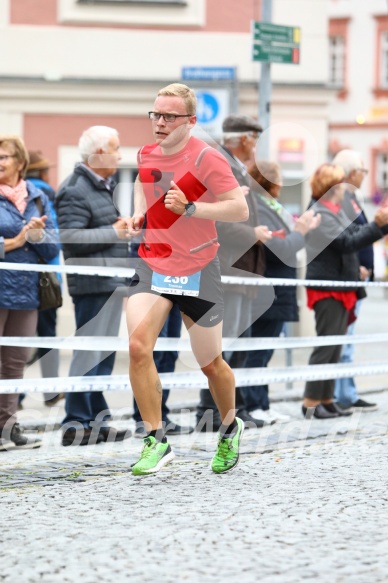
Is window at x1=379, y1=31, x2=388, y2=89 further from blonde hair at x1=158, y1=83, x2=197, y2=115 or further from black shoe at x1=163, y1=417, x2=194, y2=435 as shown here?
blonde hair at x1=158, y1=83, x2=197, y2=115

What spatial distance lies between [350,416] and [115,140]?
275 cm

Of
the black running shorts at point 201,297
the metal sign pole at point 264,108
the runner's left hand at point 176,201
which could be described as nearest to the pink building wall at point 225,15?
the metal sign pole at point 264,108

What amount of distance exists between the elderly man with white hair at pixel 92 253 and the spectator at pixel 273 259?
1.12 metres

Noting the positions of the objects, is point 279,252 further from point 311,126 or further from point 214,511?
point 311,126

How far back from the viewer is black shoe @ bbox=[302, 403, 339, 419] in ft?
30.9

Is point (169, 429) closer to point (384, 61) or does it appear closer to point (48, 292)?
point (48, 292)

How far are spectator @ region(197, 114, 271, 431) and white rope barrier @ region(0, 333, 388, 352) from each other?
9cm

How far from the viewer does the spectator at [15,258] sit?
25.8 ft

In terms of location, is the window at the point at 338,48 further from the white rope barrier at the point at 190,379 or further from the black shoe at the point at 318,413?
the black shoe at the point at 318,413

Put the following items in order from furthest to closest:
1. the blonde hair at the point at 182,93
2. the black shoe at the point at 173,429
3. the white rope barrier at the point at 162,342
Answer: the black shoe at the point at 173,429 < the white rope barrier at the point at 162,342 < the blonde hair at the point at 182,93

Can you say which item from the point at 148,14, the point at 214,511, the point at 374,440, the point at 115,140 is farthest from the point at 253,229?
the point at 148,14

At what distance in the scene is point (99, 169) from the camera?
8328 mm

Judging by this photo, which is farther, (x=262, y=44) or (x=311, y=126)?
(x=311, y=126)

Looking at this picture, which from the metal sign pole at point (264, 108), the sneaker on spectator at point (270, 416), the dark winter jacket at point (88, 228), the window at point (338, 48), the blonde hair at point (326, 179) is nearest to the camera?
the dark winter jacket at point (88, 228)
